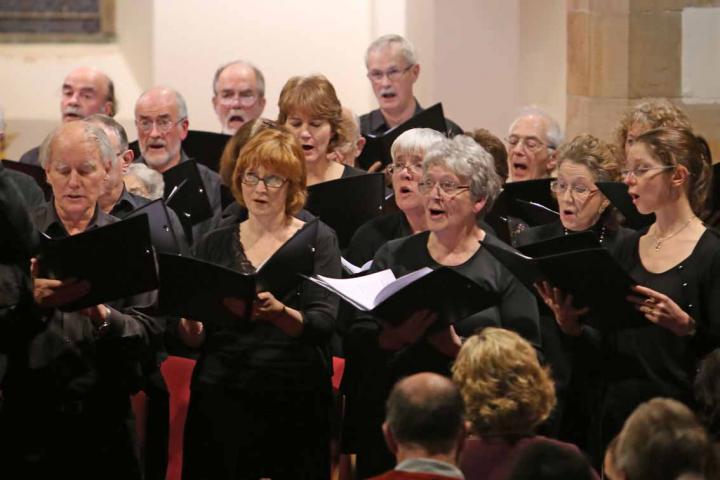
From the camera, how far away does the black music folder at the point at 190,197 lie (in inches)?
237

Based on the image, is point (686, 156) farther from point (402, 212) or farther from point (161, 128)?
point (161, 128)

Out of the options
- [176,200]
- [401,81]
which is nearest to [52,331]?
[176,200]

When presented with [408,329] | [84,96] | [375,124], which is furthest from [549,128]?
[408,329]

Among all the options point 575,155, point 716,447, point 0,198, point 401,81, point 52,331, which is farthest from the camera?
point 401,81

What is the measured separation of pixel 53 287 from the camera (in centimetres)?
460

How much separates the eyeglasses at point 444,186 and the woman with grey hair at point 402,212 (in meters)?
0.43

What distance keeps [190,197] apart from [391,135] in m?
1.04

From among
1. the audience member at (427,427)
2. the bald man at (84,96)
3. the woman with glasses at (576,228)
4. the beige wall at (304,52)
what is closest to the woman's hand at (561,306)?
the woman with glasses at (576,228)

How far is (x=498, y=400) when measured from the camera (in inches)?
160

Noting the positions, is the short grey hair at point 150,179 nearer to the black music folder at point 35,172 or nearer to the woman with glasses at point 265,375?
the black music folder at point 35,172

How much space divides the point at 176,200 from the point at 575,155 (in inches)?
60.5

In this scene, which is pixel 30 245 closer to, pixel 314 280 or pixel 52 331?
pixel 52 331

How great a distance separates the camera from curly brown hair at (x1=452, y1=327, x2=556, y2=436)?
4.05m

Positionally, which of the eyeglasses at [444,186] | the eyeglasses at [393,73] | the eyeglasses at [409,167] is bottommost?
the eyeglasses at [444,186]
